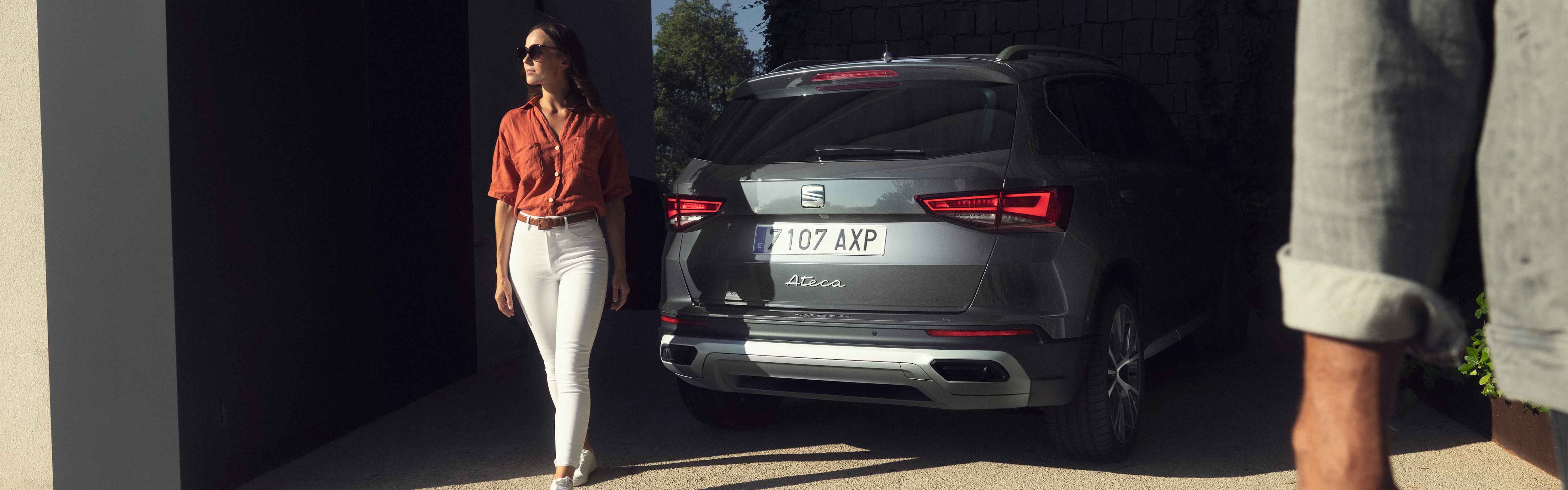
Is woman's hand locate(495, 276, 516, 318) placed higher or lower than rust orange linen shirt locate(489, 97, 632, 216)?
lower

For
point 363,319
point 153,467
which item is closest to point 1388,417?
point 153,467

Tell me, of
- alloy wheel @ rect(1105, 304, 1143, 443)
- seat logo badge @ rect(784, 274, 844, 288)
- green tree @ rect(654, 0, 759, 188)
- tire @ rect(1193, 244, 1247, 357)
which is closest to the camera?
seat logo badge @ rect(784, 274, 844, 288)

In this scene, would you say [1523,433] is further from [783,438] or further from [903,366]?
[783,438]

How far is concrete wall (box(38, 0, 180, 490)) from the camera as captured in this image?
3.90m

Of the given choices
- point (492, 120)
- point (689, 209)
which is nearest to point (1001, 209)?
point (689, 209)

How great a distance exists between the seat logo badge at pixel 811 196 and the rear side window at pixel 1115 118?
3.15 feet

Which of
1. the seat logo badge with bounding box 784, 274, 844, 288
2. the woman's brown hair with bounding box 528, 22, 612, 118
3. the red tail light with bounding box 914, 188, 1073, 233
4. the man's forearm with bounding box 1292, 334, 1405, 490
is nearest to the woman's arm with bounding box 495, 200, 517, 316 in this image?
the woman's brown hair with bounding box 528, 22, 612, 118

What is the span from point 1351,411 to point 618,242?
3694 mm

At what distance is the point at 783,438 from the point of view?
5.20m

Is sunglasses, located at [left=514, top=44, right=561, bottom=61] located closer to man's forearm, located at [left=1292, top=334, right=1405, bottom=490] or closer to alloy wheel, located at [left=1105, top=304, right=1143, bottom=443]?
alloy wheel, located at [left=1105, top=304, right=1143, bottom=443]

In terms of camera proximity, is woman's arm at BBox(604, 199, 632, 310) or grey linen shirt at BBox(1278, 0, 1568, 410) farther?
woman's arm at BBox(604, 199, 632, 310)

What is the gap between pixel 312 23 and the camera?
16.0 ft

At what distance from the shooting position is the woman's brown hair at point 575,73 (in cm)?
427

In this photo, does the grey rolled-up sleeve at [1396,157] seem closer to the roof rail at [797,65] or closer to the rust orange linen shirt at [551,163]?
the rust orange linen shirt at [551,163]
